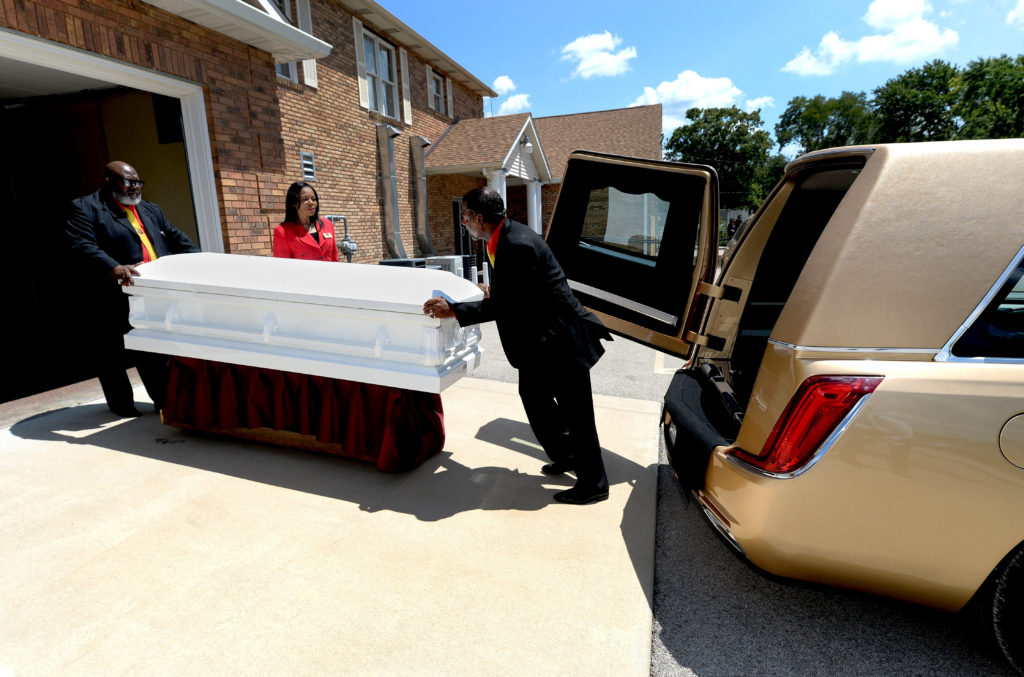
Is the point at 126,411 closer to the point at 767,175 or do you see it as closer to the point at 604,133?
the point at 604,133

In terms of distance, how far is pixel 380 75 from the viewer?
520 inches

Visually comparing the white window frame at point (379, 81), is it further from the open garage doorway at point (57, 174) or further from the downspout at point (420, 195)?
the open garage doorway at point (57, 174)

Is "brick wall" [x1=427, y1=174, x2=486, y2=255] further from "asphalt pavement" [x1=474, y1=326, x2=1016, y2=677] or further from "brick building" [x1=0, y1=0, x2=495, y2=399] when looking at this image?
"asphalt pavement" [x1=474, y1=326, x2=1016, y2=677]

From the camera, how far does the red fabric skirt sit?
10.5 ft

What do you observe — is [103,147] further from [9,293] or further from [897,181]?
[897,181]

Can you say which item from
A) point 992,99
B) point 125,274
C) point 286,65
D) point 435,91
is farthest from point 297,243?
point 992,99

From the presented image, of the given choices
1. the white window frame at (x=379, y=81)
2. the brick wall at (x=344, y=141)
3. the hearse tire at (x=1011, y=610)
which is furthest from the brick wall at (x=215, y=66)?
the white window frame at (x=379, y=81)

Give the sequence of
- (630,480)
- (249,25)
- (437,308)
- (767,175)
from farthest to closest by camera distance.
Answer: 1. (767,175)
2. (249,25)
3. (630,480)
4. (437,308)

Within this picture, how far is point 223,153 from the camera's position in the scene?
18.5ft

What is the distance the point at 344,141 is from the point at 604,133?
40.1ft

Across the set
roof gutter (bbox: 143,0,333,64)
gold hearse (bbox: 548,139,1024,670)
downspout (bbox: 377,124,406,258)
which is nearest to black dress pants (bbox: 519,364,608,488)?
gold hearse (bbox: 548,139,1024,670)

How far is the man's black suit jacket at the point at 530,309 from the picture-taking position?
2717 mm

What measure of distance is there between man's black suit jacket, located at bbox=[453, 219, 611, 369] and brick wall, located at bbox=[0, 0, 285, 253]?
4.16 meters

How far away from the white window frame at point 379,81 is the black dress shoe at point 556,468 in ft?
38.4
